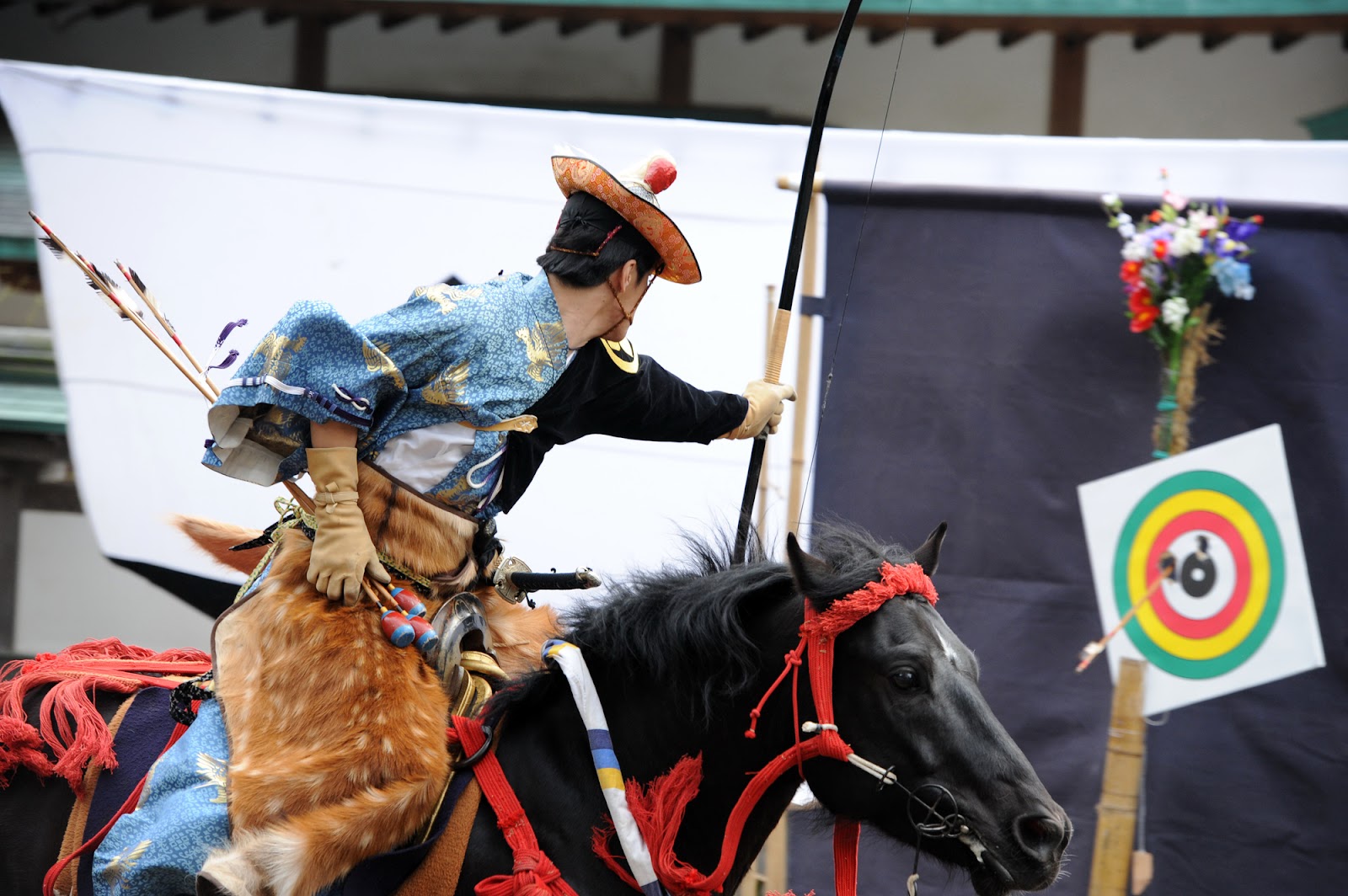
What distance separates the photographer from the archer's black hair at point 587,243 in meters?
2.26

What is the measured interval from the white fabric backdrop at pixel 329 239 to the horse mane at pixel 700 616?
198 cm

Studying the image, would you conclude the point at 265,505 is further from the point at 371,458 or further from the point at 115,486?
the point at 371,458

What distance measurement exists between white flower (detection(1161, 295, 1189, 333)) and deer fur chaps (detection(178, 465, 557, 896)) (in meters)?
2.39

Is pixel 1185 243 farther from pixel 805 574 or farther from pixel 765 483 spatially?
pixel 805 574

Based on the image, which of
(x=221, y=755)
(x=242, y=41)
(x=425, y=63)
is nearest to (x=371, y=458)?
(x=221, y=755)

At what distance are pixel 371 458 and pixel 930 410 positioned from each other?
2.26 m

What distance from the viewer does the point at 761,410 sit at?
108 inches

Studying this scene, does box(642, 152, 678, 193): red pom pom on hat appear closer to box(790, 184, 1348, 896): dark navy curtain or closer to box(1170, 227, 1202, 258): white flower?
box(790, 184, 1348, 896): dark navy curtain

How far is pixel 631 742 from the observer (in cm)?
213

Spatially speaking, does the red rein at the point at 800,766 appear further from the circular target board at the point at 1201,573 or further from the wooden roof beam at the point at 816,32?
the wooden roof beam at the point at 816,32

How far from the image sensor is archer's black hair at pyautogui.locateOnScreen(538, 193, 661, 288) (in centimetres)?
226

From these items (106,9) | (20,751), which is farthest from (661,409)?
(106,9)

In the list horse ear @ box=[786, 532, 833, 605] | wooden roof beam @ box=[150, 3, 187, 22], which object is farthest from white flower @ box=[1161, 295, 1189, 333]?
Result: wooden roof beam @ box=[150, 3, 187, 22]

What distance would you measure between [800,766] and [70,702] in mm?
1507
